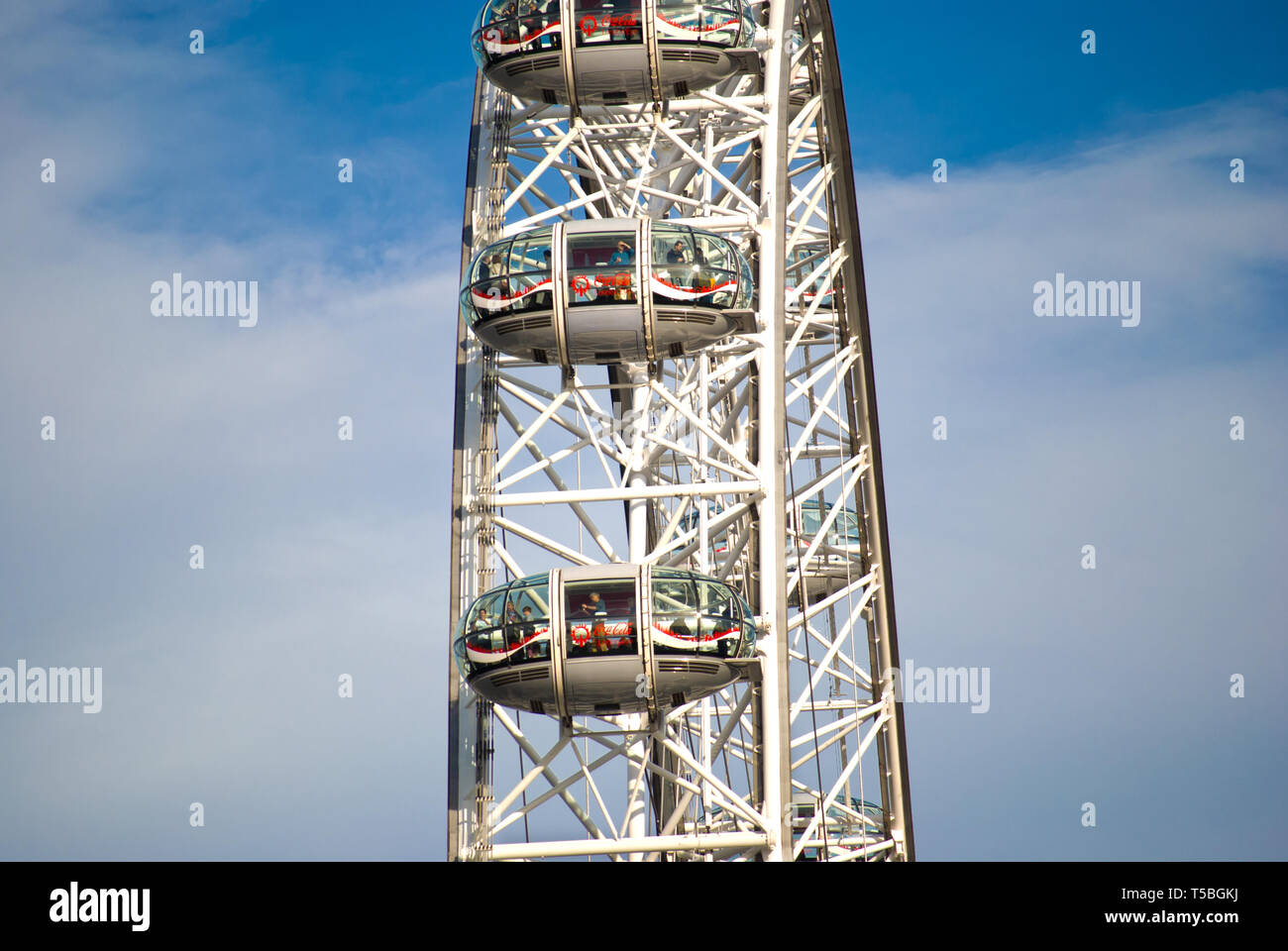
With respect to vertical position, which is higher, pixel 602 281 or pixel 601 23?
pixel 601 23

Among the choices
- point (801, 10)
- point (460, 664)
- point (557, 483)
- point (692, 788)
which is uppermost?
point (801, 10)

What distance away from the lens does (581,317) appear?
30781mm

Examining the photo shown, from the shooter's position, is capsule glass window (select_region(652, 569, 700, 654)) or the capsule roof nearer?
capsule glass window (select_region(652, 569, 700, 654))

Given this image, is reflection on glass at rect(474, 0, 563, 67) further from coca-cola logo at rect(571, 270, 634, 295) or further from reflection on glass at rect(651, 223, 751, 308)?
coca-cola logo at rect(571, 270, 634, 295)

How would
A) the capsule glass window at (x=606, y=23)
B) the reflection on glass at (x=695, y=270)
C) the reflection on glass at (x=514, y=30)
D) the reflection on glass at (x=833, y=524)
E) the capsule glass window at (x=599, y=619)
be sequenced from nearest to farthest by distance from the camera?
the capsule glass window at (x=599, y=619), the reflection on glass at (x=695, y=270), the capsule glass window at (x=606, y=23), the reflection on glass at (x=514, y=30), the reflection on glass at (x=833, y=524)

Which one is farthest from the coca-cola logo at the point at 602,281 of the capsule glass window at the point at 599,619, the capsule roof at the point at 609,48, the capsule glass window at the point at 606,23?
the capsule glass window at the point at 606,23

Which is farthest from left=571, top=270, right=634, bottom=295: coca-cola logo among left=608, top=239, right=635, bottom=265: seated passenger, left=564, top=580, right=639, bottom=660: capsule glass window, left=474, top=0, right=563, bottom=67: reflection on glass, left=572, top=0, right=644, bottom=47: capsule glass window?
left=474, top=0, right=563, bottom=67: reflection on glass

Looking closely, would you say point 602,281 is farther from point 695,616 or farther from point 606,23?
point 695,616

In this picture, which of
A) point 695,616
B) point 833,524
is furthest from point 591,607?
point 833,524

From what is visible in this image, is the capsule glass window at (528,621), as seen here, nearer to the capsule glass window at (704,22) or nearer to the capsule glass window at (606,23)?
the capsule glass window at (606,23)
